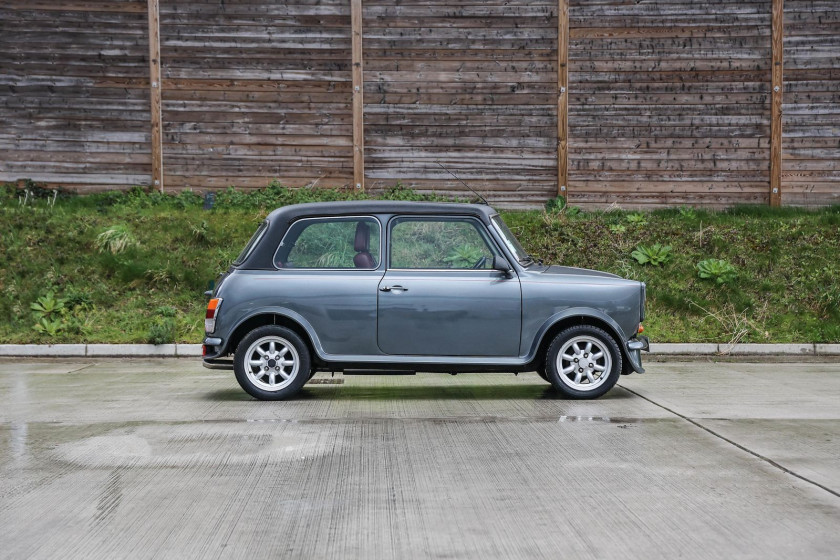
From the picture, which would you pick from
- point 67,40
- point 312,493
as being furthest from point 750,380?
point 67,40

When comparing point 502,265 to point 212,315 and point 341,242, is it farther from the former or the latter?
point 212,315

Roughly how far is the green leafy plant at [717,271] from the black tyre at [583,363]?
619 centimetres

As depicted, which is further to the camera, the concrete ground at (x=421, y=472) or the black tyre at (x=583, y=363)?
the black tyre at (x=583, y=363)

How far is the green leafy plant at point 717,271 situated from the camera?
1548 cm

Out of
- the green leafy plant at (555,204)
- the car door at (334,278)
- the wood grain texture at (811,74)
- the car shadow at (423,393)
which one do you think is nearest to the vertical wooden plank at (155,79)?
the green leafy plant at (555,204)

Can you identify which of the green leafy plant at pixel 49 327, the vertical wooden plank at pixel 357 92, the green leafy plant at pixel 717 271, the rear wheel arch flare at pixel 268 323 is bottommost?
the green leafy plant at pixel 49 327

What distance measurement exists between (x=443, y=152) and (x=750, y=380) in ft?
27.0

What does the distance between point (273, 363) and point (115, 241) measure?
7.26 meters

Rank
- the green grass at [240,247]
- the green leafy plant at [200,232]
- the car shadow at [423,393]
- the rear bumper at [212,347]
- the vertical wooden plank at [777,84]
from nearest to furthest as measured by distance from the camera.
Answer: the rear bumper at [212,347], the car shadow at [423,393], the green grass at [240,247], the green leafy plant at [200,232], the vertical wooden plank at [777,84]

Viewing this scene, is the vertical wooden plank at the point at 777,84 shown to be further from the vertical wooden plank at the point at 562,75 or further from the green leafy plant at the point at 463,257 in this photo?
the green leafy plant at the point at 463,257

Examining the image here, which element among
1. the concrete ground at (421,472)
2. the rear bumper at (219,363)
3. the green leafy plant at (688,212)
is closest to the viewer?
the concrete ground at (421,472)

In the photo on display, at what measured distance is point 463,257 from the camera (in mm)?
9898

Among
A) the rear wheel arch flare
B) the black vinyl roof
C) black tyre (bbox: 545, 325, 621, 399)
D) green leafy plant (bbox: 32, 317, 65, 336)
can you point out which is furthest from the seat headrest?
green leafy plant (bbox: 32, 317, 65, 336)

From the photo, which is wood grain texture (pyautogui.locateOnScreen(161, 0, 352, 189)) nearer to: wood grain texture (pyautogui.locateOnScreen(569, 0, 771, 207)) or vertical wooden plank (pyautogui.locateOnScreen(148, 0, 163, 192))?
vertical wooden plank (pyautogui.locateOnScreen(148, 0, 163, 192))
